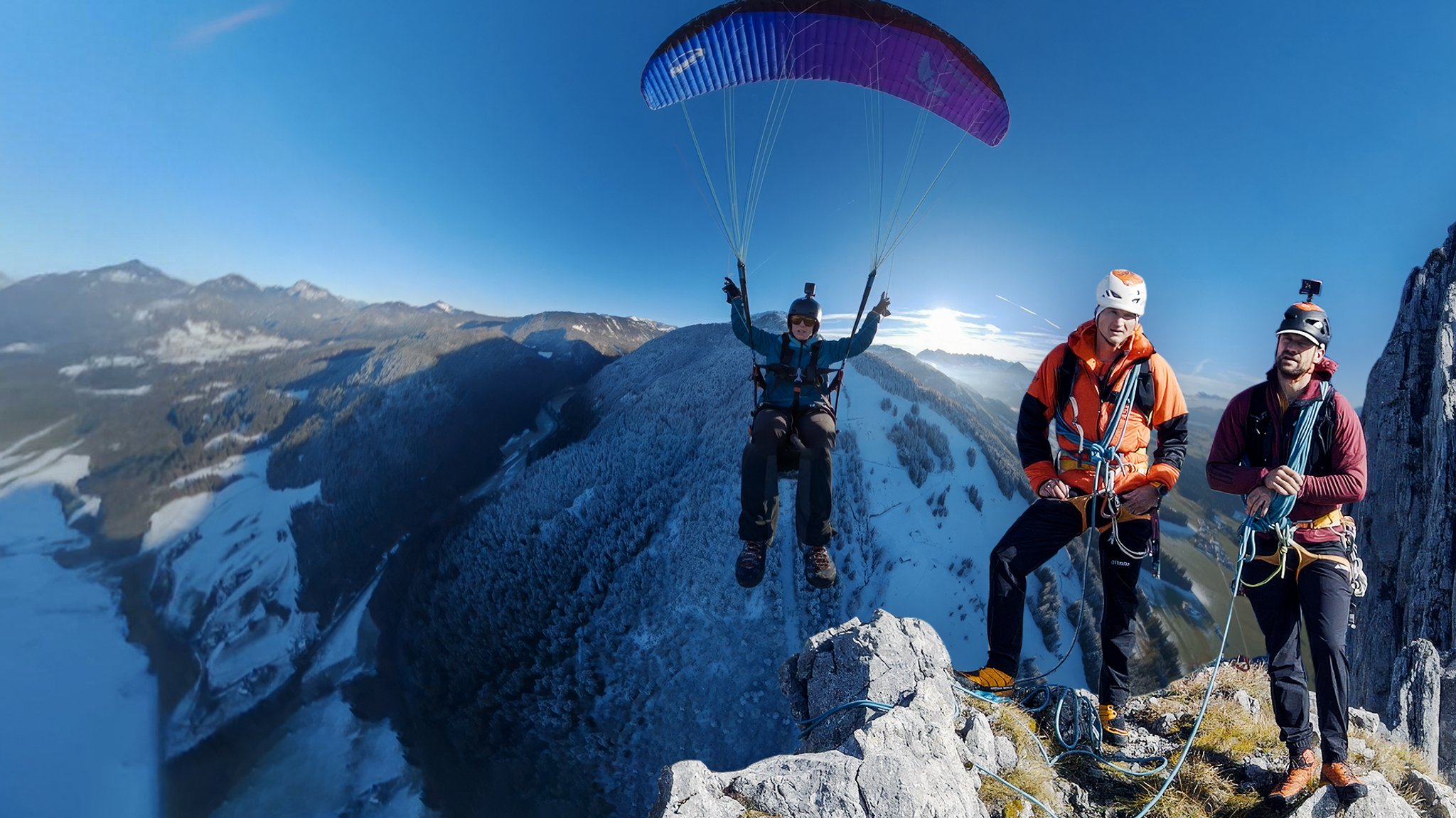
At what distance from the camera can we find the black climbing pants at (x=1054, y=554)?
374 cm

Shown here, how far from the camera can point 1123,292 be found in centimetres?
348

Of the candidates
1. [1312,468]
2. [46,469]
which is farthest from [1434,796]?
[46,469]

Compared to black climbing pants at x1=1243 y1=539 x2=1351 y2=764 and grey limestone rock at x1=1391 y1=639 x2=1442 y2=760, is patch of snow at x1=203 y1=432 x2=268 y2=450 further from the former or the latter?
grey limestone rock at x1=1391 y1=639 x2=1442 y2=760

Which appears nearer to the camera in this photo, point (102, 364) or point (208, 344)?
point (102, 364)

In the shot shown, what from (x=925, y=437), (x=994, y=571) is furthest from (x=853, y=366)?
(x=994, y=571)

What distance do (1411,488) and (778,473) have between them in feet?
78.0

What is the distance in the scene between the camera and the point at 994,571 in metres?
4.05

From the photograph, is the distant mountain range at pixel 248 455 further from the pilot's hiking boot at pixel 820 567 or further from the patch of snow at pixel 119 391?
the pilot's hiking boot at pixel 820 567

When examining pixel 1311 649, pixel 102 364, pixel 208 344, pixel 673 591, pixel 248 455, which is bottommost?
pixel 248 455

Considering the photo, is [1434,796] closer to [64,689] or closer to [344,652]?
[344,652]

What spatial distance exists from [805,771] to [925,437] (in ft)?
102

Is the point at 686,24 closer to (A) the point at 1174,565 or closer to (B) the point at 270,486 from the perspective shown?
(A) the point at 1174,565

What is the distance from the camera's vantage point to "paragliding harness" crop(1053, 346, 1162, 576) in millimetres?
3572

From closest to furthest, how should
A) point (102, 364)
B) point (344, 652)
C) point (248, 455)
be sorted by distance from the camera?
point (344, 652) → point (248, 455) → point (102, 364)
